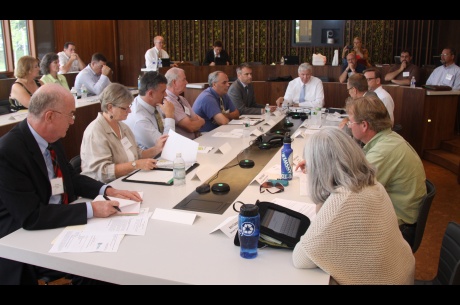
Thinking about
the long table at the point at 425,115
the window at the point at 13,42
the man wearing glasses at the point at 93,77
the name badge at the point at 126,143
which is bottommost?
the long table at the point at 425,115

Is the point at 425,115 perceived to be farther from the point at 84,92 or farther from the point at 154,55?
the point at 154,55

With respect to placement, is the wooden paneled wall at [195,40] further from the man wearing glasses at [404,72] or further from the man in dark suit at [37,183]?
the man in dark suit at [37,183]

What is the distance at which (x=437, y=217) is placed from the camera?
13.3ft

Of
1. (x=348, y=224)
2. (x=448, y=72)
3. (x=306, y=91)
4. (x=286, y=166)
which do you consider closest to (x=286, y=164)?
(x=286, y=166)

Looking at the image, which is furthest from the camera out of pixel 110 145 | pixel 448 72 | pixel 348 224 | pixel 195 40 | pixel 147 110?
pixel 195 40

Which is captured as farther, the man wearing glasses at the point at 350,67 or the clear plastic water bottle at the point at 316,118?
the man wearing glasses at the point at 350,67

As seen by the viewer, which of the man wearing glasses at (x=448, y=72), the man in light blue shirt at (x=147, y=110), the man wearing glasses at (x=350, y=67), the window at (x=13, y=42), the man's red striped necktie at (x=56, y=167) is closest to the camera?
the man's red striped necktie at (x=56, y=167)

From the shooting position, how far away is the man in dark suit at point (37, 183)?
6.10 ft

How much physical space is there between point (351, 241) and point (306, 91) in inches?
206

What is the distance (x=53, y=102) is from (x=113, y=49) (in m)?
10.3

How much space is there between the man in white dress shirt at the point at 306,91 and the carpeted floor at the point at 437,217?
5.96 feet

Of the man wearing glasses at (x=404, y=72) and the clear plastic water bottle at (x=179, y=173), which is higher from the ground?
the man wearing glasses at (x=404, y=72)

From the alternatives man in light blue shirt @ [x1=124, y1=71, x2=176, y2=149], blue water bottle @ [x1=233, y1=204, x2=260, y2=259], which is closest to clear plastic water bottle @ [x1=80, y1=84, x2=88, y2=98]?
man in light blue shirt @ [x1=124, y1=71, x2=176, y2=149]

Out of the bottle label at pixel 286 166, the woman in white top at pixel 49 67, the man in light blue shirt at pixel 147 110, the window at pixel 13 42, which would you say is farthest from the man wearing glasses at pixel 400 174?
the window at pixel 13 42
